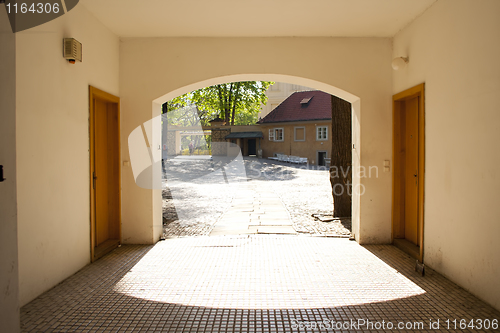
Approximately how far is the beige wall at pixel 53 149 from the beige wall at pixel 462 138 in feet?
12.9

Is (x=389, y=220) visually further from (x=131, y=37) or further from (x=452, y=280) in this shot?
(x=131, y=37)

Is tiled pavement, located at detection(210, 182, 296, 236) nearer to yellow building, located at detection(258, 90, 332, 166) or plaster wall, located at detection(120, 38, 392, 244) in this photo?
plaster wall, located at detection(120, 38, 392, 244)

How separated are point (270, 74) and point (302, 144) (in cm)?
2171

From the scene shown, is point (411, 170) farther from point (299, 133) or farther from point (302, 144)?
point (299, 133)

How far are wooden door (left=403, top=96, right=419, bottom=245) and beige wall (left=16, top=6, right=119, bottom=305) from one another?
4.11m

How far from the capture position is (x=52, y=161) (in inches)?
132

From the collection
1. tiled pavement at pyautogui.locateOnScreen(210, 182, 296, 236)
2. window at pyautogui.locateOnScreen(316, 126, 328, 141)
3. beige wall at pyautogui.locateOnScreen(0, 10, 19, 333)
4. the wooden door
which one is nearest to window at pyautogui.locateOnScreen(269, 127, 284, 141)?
window at pyautogui.locateOnScreen(316, 126, 328, 141)

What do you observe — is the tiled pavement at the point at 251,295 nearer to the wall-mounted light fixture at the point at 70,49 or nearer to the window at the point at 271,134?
the wall-mounted light fixture at the point at 70,49

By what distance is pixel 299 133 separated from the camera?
26547 mm

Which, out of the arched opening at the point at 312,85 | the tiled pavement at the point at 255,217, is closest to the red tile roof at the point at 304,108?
the tiled pavement at the point at 255,217

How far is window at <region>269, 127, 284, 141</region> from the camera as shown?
27741 millimetres

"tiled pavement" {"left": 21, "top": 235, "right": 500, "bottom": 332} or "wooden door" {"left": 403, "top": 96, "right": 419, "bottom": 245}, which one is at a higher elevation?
"wooden door" {"left": 403, "top": 96, "right": 419, "bottom": 245}

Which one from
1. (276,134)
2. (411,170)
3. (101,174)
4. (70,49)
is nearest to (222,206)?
(101,174)

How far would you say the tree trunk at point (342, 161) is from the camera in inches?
259
